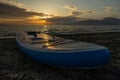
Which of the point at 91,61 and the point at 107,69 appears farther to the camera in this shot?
the point at 107,69

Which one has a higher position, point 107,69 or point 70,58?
point 70,58

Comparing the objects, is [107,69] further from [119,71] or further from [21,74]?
[21,74]

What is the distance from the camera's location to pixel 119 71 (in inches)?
291

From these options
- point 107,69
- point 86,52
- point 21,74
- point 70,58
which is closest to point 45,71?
point 21,74

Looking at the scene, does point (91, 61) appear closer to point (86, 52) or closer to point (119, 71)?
point (86, 52)

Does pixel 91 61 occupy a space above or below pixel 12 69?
above

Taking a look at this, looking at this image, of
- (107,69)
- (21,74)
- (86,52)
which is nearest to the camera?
(86,52)

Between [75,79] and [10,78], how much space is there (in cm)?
278

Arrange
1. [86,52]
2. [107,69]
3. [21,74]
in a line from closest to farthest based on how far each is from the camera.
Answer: [86,52] < [21,74] < [107,69]

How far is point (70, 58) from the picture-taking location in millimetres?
6555

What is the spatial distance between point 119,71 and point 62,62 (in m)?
2.86

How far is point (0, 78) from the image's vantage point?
6645mm

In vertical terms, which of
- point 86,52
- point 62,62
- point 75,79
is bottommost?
point 75,79

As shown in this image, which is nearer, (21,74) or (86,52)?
(86,52)
